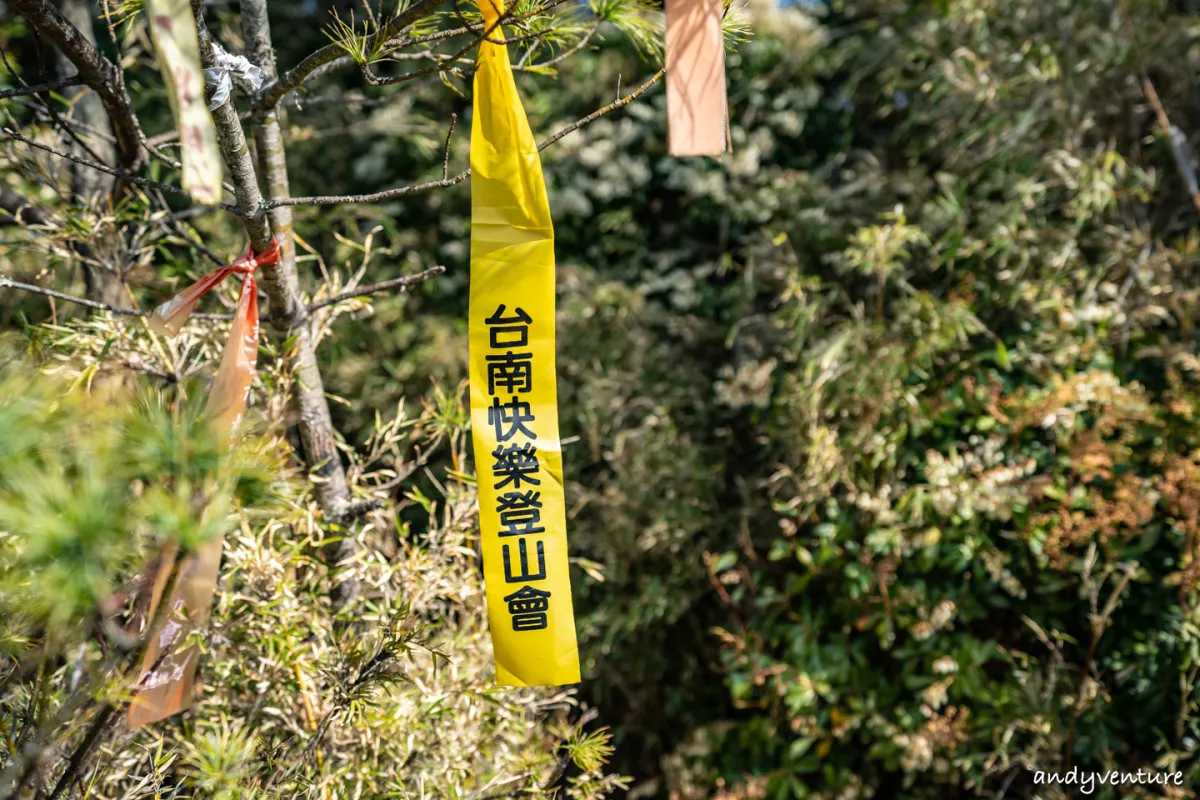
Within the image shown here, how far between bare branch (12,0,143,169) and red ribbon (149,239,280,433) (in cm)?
24

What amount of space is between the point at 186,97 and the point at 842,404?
174 centimetres

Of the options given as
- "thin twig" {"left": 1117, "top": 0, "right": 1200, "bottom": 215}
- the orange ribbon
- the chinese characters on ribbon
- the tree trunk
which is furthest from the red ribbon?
"thin twig" {"left": 1117, "top": 0, "right": 1200, "bottom": 215}

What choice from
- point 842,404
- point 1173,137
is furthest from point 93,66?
point 1173,137

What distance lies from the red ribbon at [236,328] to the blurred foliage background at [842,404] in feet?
0.69

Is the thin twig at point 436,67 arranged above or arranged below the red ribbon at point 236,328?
above

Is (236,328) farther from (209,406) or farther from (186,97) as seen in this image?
(186,97)

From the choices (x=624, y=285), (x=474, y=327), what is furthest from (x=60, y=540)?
(x=624, y=285)

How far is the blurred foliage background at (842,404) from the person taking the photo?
5.71ft

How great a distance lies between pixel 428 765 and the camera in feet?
4.21

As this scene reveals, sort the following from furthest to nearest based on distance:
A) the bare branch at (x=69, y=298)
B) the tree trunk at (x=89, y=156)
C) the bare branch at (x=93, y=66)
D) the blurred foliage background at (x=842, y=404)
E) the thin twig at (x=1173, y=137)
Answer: the thin twig at (x=1173, y=137), the blurred foliage background at (x=842, y=404), the tree trunk at (x=89, y=156), the bare branch at (x=69, y=298), the bare branch at (x=93, y=66)

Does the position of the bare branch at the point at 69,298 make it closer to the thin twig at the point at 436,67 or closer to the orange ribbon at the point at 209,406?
the orange ribbon at the point at 209,406

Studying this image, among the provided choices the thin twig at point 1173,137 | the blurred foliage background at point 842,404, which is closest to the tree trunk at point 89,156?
the blurred foliage background at point 842,404

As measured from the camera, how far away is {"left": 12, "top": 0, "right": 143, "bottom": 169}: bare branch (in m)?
0.95

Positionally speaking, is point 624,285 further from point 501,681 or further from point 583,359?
point 501,681
